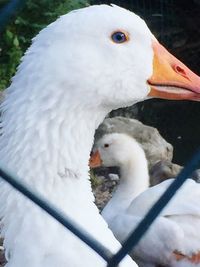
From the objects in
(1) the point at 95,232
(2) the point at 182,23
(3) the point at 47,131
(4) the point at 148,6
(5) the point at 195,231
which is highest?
(3) the point at 47,131

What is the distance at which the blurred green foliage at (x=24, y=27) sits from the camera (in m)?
5.32

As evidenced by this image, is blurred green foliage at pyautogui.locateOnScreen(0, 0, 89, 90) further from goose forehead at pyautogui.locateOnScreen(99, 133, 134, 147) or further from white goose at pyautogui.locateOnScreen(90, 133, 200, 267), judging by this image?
white goose at pyautogui.locateOnScreen(90, 133, 200, 267)

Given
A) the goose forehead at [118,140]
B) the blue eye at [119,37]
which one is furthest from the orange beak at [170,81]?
the goose forehead at [118,140]

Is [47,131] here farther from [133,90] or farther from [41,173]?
[133,90]

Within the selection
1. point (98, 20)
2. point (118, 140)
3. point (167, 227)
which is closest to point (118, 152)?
point (118, 140)

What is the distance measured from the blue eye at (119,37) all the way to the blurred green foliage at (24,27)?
3183 mm

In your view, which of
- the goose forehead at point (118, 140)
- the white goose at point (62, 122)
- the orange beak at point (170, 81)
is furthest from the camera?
the goose forehead at point (118, 140)

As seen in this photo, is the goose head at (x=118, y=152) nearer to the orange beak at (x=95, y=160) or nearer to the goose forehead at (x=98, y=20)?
the orange beak at (x=95, y=160)

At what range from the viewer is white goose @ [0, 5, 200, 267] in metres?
1.83

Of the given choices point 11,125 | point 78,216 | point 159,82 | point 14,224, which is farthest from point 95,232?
point 159,82

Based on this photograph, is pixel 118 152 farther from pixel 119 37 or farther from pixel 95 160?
pixel 119 37

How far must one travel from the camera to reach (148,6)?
23.7 ft

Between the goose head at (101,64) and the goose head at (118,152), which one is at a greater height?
the goose head at (101,64)

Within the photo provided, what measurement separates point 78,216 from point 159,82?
460 millimetres
